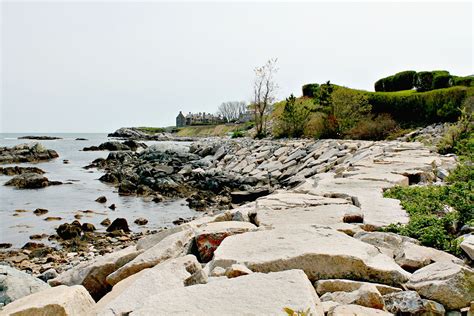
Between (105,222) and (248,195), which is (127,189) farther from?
(248,195)

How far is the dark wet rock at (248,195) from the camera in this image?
10172mm

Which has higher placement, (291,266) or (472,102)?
(472,102)

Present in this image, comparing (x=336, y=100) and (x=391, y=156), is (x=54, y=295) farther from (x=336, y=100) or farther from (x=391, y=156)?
(x=336, y=100)

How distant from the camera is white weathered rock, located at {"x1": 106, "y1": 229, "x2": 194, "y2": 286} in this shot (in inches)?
121

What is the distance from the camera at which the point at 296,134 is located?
2077 cm

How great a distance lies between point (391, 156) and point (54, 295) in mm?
7796

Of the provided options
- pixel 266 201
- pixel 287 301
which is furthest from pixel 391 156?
pixel 287 301

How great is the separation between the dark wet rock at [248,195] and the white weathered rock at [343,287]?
7.84 metres

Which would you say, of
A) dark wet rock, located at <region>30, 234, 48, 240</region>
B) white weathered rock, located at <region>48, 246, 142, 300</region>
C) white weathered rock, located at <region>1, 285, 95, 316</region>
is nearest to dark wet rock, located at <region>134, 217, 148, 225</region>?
dark wet rock, located at <region>30, 234, 48, 240</region>

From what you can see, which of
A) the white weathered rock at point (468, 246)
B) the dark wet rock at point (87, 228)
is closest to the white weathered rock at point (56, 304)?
the white weathered rock at point (468, 246)

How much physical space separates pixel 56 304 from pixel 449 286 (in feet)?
6.92

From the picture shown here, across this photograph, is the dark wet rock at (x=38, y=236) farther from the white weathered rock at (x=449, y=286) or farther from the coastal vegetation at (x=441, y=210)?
the white weathered rock at (x=449, y=286)

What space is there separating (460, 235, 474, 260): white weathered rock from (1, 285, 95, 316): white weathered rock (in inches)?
96.1

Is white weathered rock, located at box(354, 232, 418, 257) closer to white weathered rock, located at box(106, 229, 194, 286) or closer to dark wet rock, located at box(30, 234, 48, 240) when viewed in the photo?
white weathered rock, located at box(106, 229, 194, 286)
